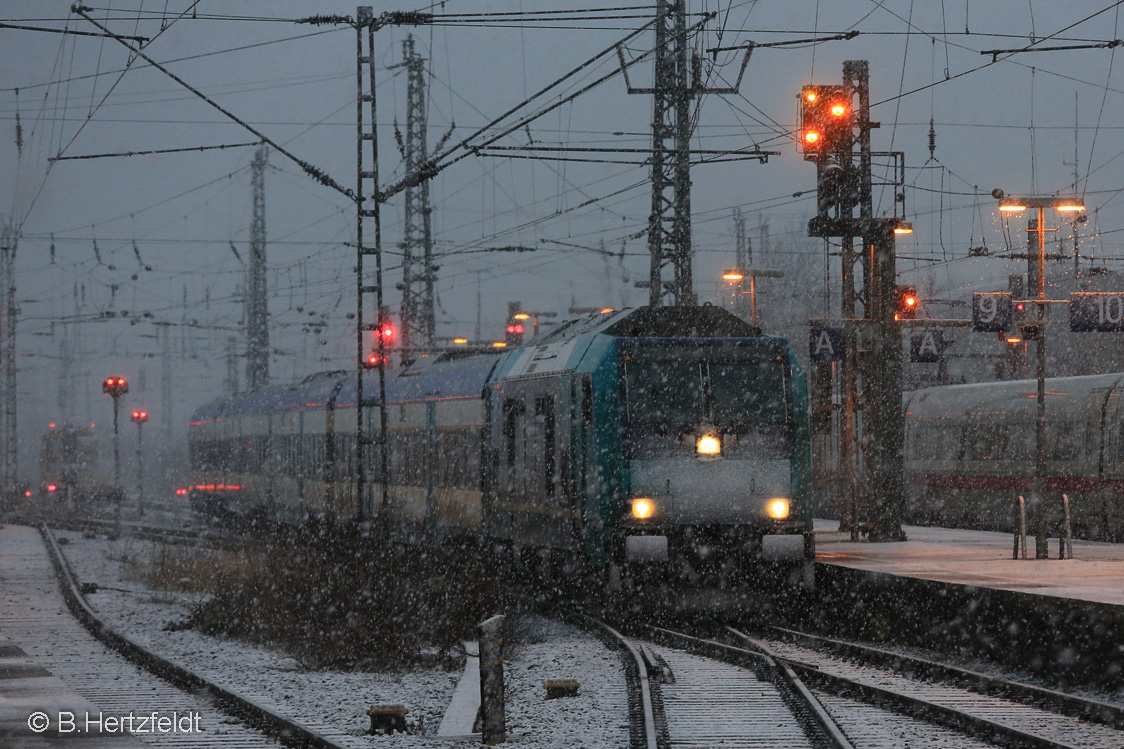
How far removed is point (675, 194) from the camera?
82.9ft

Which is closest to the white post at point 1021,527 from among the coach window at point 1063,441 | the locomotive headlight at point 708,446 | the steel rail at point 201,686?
the locomotive headlight at point 708,446

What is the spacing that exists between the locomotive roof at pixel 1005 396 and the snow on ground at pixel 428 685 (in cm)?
1400

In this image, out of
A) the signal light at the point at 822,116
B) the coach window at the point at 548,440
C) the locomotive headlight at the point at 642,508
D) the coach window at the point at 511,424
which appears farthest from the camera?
the signal light at the point at 822,116

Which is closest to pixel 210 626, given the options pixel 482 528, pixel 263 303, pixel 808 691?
pixel 482 528

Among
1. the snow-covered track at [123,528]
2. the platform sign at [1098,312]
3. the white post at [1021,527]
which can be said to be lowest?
the snow-covered track at [123,528]

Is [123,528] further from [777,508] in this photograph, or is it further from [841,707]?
[841,707]

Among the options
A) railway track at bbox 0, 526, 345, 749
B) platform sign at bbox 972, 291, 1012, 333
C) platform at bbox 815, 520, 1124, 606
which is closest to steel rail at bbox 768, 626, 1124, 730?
platform at bbox 815, 520, 1124, 606

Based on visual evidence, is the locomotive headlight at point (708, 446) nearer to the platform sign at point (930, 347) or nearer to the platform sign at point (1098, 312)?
the platform sign at point (1098, 312)

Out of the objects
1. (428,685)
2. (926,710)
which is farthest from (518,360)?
(926,710)

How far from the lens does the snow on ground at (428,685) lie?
33.1 feet

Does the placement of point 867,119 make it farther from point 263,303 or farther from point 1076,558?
point 263,303

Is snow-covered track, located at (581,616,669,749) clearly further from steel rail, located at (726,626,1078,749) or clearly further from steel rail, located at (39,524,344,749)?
steel rail, located at (39,524,344,749)

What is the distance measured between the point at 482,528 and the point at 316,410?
431 inches

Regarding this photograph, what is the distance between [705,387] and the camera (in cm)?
1653
